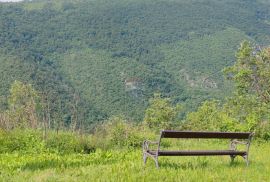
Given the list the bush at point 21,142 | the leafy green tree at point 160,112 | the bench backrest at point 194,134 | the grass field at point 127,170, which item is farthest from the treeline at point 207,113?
the bench backrest at point 194,134

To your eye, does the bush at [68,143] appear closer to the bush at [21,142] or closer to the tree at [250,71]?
the bush at [21,142]

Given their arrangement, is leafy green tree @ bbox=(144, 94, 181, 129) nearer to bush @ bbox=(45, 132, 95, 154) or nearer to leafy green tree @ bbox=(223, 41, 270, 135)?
leafy green tree @ bbox=(223, 41, 270, 135)

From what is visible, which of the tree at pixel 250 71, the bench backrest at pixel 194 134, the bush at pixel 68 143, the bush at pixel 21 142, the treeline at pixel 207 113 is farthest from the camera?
the tree at pixel 250 71

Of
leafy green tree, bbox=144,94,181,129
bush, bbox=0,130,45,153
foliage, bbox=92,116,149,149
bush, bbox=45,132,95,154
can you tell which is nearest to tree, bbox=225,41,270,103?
foliage, bbox=92,116,149,149

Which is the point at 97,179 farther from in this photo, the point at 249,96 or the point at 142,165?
the point at 249,96

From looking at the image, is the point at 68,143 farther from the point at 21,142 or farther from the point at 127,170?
the point at 127,170

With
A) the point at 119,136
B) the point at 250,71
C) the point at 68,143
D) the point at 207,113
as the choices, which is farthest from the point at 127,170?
the point at 207,113

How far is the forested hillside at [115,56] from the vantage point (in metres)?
102

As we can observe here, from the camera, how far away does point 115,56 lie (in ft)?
483

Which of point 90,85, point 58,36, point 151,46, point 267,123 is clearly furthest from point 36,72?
point 267,123

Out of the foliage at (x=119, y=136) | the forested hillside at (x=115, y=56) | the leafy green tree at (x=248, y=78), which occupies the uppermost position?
the foliage at (x=119, y=136)

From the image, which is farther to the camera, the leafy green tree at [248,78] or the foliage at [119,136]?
the leafy green tree at [248,78]

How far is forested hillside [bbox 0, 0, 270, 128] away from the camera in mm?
102250

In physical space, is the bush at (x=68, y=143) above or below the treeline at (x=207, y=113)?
above
